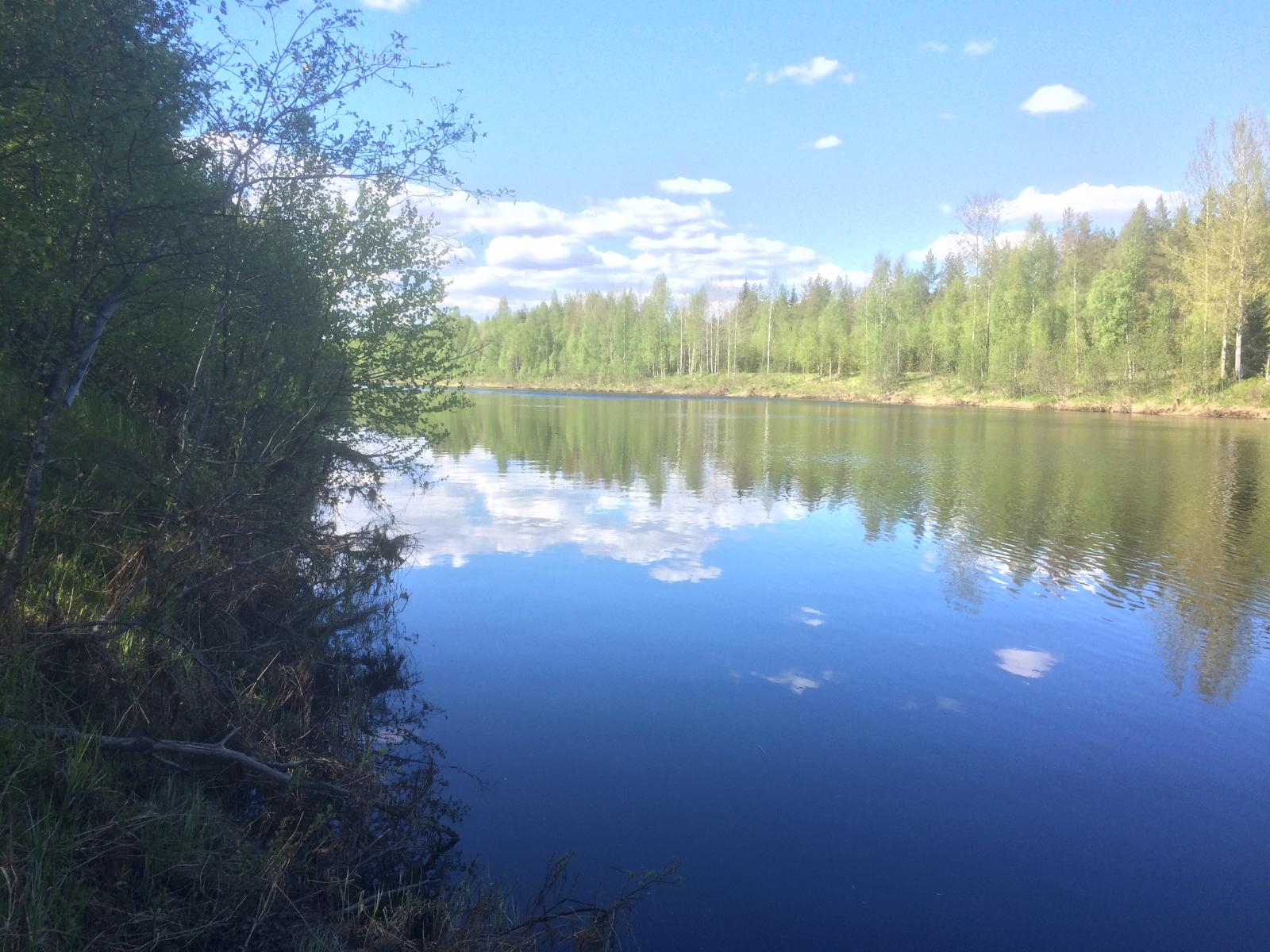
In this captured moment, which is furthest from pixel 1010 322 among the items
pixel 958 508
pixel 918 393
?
pixel 958 508

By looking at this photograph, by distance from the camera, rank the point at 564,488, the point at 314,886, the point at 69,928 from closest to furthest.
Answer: the point at 69,928 < the point at 314,886 < the point at 564,488

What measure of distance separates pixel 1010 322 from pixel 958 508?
58786 millimetres

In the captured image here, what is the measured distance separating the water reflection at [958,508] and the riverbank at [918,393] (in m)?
12.2

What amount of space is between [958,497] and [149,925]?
21.2 metres

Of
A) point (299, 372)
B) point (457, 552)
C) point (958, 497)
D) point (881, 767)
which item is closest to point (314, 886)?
point (881, 767)

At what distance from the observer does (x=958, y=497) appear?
859 inches

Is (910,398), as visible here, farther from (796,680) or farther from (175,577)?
(175,577)

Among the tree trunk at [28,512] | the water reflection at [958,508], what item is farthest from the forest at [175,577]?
the water reflection at [958,508]

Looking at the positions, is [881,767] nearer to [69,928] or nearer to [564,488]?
[69,928]

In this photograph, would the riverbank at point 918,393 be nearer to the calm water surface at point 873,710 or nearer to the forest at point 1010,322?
the forest at point 1010,322

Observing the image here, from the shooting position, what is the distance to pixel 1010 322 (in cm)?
7125

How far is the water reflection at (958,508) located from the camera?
1298cm

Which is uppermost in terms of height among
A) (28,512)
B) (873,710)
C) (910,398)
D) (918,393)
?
(918,393)

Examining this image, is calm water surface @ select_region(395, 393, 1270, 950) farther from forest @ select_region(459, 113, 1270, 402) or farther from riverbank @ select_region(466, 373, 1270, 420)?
riverbank @ select_region(466, 373, 1270, 420)
